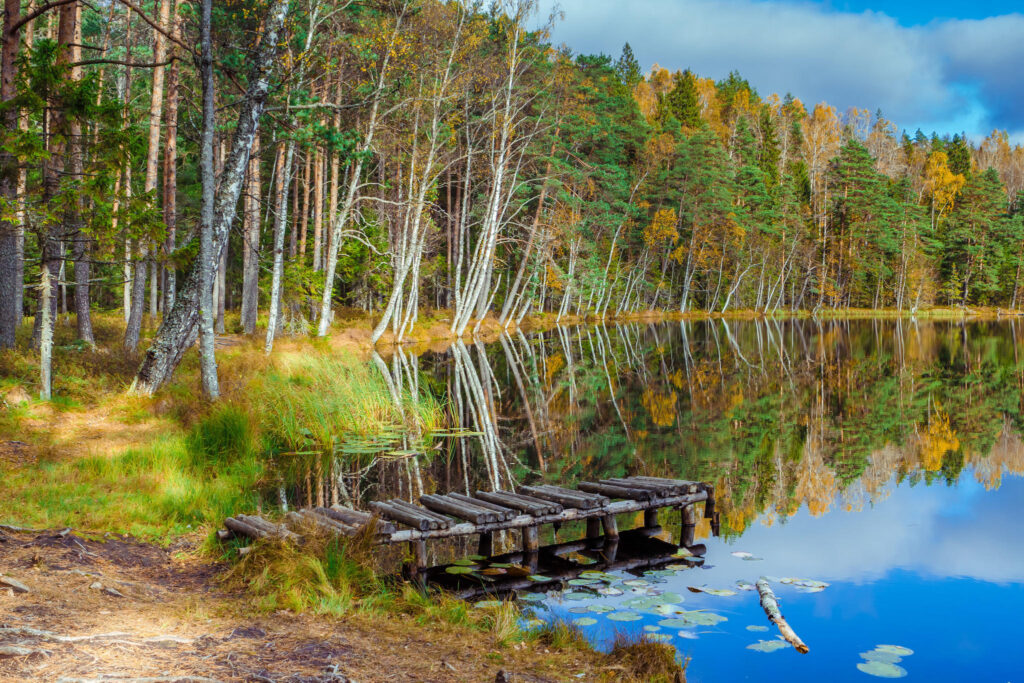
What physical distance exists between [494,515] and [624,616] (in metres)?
1.77

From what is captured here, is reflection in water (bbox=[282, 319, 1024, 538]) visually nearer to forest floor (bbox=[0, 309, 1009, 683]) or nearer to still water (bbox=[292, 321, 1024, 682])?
still water (bbox=[292, 321, 1024, 682])

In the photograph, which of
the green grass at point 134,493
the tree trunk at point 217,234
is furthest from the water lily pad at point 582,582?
the tree trunk at point 217,234

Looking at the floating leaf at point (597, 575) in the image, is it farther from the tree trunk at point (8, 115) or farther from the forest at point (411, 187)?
the tree trunk at point (8, 115)

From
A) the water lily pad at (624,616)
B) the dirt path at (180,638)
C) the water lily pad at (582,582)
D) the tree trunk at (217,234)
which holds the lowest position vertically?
the water lily pad at (624,616)

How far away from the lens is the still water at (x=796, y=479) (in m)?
7.04

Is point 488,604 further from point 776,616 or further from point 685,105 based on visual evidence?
point 685,105

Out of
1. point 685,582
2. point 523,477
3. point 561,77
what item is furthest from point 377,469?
point 561,77

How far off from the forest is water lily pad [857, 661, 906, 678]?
1075cm

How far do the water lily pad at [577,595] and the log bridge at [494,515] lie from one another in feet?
3.22

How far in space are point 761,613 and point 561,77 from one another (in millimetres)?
34150

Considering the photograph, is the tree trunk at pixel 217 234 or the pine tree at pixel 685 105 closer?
the tree trunk at pixel 217 234

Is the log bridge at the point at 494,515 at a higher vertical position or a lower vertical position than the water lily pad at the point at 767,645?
higher

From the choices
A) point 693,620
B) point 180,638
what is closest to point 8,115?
point 180,638

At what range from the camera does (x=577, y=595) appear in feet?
25.0
